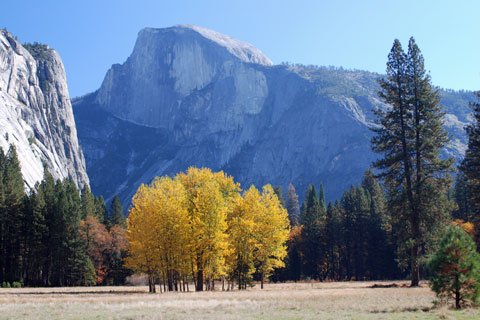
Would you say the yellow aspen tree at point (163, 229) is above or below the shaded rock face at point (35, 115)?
below

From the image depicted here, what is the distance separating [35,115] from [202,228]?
138 meters

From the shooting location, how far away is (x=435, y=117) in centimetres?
3316

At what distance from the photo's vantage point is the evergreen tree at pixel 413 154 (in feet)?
105

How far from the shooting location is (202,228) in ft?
115

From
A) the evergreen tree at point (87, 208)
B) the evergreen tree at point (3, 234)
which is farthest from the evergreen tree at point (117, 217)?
the evergreen tree at point (3, 234)

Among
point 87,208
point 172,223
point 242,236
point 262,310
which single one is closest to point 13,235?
point 87,208

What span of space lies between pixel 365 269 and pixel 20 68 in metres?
139

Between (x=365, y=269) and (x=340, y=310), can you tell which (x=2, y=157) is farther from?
(x=340, y=310)

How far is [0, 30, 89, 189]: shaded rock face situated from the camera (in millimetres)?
118250

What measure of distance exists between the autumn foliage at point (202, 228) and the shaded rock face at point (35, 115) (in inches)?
3168

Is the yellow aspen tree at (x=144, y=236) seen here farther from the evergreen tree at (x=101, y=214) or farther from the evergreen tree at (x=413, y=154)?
the evergreen tree at (x=101, y=214)

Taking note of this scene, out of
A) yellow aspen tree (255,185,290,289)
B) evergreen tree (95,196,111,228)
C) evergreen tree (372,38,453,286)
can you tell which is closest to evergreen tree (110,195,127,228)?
evergreen tree (95,196,111,228)

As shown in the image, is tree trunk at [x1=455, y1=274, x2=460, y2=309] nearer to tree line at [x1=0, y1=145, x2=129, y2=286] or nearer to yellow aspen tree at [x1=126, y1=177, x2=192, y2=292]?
yellow aspen tree at [x1=126, y1=177, x2=192, y2=292]

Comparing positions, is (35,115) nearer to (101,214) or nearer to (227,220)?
(101,214)
